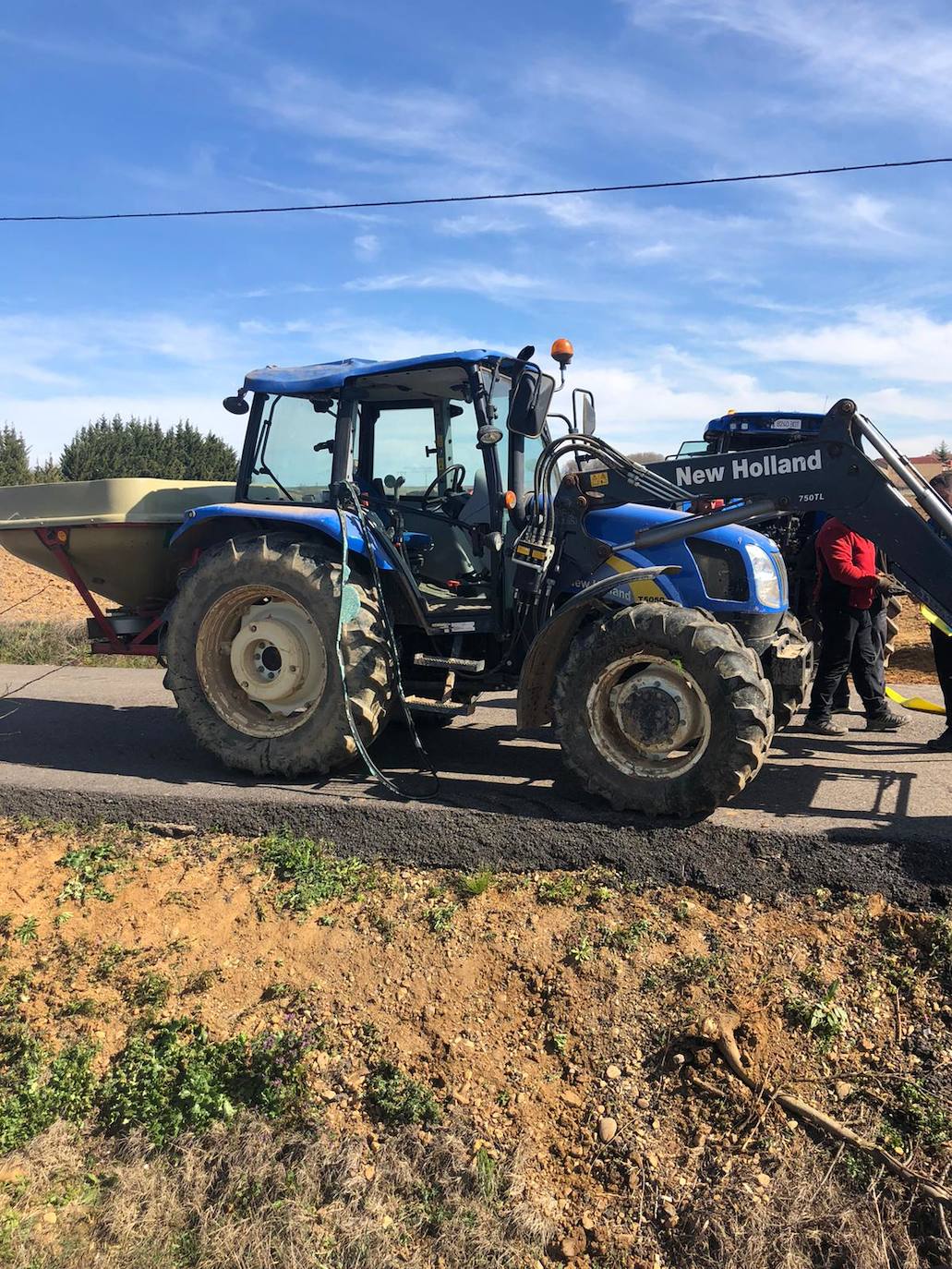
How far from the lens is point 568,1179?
3.22 meters

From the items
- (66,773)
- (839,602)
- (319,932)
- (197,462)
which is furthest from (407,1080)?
(197,462)

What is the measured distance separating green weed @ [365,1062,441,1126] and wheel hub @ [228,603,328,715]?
2459mm

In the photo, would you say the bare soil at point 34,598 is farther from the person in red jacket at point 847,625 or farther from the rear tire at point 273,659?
the person in red jacket at point 847,625

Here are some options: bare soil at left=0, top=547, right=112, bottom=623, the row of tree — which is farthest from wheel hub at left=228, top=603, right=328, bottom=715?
the row of tree

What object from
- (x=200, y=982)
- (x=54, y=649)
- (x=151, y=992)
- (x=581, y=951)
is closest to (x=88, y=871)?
(x=151, y=992)

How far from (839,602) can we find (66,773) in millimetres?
5293

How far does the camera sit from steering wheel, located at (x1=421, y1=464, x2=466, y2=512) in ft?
19.7

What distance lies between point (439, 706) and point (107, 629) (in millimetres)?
2615

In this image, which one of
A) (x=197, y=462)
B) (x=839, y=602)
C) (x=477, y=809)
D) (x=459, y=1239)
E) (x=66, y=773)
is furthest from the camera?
(x=197, y=462)

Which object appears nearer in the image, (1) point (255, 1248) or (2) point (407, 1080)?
(1) point (255, 1248)

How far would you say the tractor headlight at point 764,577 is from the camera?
5113mm

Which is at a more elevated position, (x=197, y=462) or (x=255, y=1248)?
(x=197, y=462)

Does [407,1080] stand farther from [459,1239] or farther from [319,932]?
[319,932]

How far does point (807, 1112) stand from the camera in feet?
10.5
